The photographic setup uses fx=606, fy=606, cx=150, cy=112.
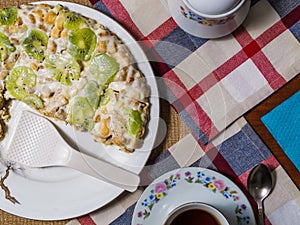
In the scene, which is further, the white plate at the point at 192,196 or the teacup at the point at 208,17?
the white plate at the point at 192,196

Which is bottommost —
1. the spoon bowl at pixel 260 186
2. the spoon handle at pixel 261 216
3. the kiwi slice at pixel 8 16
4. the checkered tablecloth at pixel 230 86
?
the spoon handle at pixel 261 216

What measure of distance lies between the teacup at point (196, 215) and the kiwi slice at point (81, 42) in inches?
14.3

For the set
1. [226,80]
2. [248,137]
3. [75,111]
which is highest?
[75,111]

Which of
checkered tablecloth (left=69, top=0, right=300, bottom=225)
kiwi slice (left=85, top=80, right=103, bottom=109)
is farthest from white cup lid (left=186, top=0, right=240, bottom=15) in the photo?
kiwi slice (left=85, top=80, right=103, bottom=109)

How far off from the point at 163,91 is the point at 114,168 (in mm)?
189

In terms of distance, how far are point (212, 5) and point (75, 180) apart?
0.46 meters

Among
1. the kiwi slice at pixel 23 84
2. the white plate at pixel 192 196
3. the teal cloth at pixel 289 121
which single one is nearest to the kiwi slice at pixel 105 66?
the kiwi slice at pixel 23 84

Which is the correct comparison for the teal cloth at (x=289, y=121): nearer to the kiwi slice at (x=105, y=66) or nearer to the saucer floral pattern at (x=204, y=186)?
the saucer floral pattern at (x=204, y=186)

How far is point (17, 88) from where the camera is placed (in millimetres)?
1238

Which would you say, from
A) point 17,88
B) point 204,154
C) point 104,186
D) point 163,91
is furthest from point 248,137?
point 17,88

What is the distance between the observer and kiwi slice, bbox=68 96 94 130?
1.21 metres

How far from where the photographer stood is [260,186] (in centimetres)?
125

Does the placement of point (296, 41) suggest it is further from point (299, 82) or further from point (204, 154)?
point (204, 154)

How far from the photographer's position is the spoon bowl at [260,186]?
49.3 inches
